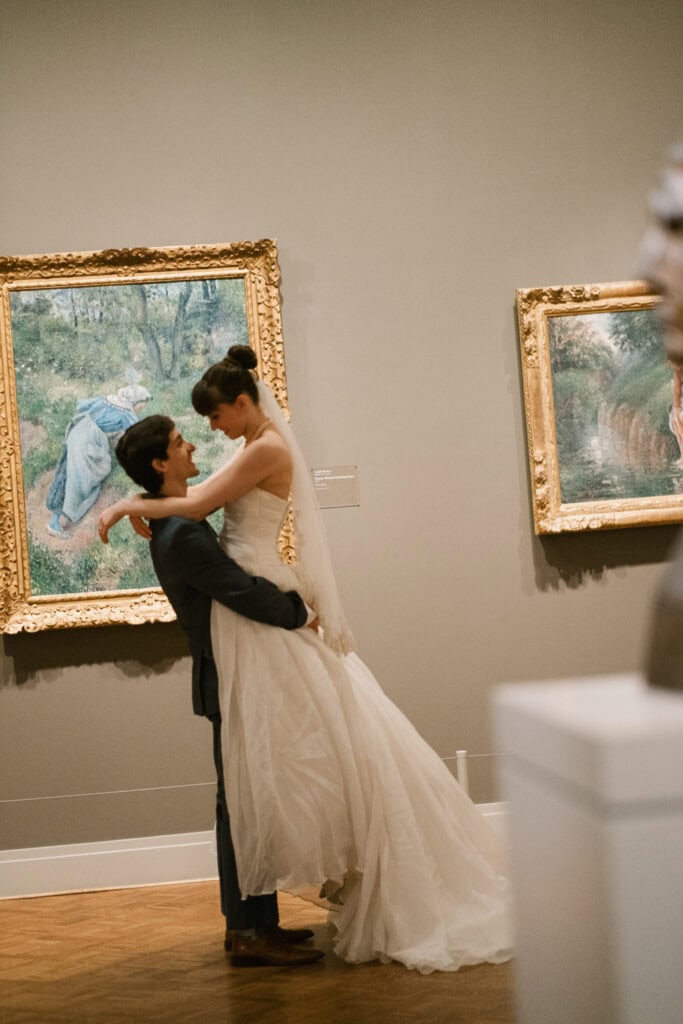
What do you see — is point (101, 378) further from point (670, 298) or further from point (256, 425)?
point (670, 298)

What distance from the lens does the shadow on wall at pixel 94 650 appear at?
616cm

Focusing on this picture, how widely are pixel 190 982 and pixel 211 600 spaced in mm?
1392

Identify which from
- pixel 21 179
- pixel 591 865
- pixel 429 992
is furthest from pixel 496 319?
pixel 591 865

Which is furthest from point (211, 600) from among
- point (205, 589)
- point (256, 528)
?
point (256, 528)

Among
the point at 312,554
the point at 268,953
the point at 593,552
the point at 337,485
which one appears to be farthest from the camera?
the point at 593,552

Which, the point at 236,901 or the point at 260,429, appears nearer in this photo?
the point at 236,901

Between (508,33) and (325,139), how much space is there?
1.15m

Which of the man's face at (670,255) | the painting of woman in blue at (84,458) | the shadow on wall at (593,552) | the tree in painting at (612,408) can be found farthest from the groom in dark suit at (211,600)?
the man's face at (670,255)

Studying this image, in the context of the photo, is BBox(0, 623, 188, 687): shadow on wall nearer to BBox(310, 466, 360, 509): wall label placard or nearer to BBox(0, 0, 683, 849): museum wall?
BBox(0, 0, 683, 849): museum wall

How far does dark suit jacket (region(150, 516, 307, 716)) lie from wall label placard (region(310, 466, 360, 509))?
5.33 ft

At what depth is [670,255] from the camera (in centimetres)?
168

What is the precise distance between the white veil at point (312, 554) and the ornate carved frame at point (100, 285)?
1266 mm

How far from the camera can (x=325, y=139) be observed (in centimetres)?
639

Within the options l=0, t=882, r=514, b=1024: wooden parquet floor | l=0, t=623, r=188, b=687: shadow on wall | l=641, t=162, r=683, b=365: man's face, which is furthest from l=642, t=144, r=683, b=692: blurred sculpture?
l=0, t=623, r=188, b=687: shadow on wall
